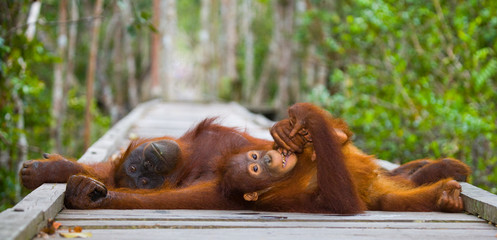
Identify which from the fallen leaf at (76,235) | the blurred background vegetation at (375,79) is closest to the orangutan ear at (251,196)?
the fallen leaf at (76,235)

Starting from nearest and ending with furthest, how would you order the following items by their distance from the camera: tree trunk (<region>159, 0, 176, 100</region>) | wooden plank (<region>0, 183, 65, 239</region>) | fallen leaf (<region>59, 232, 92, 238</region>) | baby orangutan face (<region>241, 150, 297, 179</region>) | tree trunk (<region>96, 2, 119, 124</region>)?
wooden plank (<region>0, 183, 65, 239</region>), fallen leaf (<region>59, 232, 92, 238</region>), baby orangutan face (<region>241, 150, 297, 179</region>), tree trunk (<region>159, 0, 176, 100</region>), tree trunk (<region>96, 2, 119, 124</region>)

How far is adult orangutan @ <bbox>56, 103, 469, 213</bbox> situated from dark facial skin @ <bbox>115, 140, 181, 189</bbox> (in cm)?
7

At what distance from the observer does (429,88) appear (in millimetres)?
5629

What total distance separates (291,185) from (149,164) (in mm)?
645

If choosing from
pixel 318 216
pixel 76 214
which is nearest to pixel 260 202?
pixel 318 216

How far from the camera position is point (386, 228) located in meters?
2.04

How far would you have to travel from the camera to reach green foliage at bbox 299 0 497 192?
473 centimetres

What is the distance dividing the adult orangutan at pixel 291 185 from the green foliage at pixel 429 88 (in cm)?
200

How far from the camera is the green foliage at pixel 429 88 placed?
473 centimetres

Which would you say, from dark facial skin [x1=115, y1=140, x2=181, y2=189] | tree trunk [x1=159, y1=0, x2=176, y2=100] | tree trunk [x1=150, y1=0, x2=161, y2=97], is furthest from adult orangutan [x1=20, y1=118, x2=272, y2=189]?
tree trunk [x1=150, y1=0, x2=161, y2=97]

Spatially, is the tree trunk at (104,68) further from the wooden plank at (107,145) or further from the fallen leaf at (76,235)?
the fallen leaf at (76,235)

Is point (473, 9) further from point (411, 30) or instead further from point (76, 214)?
point (76, 214)

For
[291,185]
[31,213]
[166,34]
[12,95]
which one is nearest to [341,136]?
[291,185]

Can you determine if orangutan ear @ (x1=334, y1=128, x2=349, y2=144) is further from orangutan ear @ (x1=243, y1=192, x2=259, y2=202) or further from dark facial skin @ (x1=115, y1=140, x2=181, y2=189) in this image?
dark facial skin @ (x1=115, y1=140, x2=181, y2=189)
